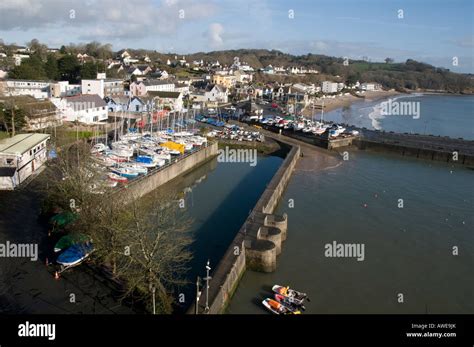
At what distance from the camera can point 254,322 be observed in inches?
80.4

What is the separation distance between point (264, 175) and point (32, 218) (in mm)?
12564

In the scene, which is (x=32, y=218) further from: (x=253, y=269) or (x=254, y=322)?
(x=254, y=322)

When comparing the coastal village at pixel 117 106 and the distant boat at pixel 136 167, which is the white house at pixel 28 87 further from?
the distant boat at pixel 136 167

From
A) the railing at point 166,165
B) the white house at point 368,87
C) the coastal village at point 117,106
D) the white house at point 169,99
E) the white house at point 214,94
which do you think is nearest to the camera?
the railing at point 166,165

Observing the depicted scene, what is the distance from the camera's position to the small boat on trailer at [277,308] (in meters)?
9.20

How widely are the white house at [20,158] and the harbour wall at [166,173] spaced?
14.5 ft

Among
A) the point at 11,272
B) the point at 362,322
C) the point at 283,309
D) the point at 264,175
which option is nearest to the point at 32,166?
the point at 11,272

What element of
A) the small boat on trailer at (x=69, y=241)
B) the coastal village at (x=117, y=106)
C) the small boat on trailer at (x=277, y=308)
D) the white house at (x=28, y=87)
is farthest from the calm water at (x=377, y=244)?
the white house at (x=28, y=87)

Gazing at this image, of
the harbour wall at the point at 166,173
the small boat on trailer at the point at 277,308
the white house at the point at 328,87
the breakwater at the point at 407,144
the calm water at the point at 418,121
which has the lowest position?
the small boat on trailer at the point at 277,308

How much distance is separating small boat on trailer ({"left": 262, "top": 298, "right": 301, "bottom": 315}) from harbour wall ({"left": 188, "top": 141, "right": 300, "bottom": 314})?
36.6 inches

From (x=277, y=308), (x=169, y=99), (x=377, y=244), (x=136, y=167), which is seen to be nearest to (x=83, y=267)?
(x=277, y=308)

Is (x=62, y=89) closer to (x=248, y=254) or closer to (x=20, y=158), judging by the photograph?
(x=20, y=158)

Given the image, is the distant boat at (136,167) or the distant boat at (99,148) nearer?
the distant boat at (136,167)

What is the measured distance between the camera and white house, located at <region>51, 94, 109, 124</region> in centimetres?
2659
